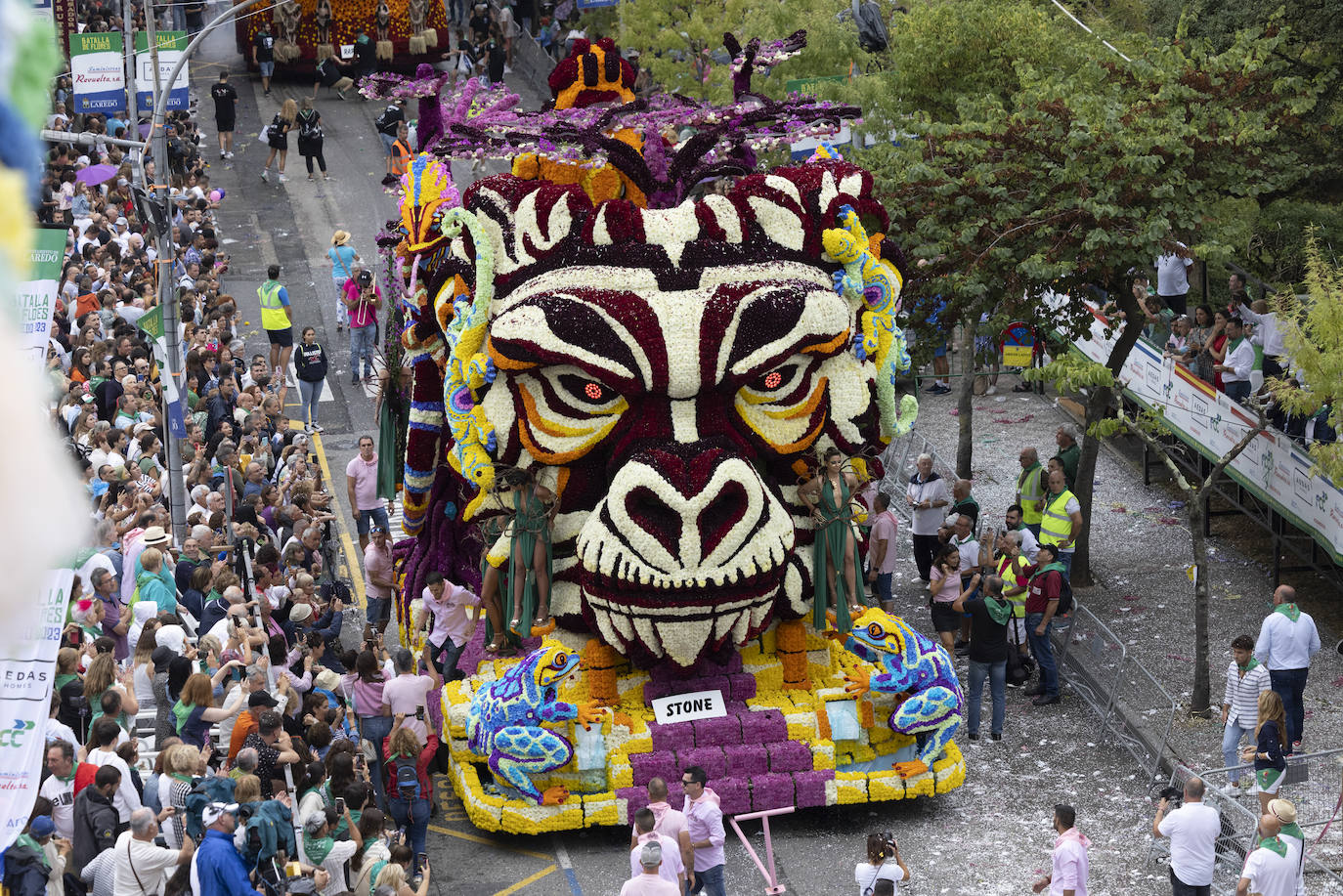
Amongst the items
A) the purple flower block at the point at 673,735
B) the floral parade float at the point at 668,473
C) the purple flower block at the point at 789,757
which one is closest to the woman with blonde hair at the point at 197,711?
the floral parade float at the point at 668,473

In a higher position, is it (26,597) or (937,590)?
Answer: (26,597)

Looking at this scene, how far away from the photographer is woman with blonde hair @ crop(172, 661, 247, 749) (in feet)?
38.7

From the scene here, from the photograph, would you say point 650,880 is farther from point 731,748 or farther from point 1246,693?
point 1246,693

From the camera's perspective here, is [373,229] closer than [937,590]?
No

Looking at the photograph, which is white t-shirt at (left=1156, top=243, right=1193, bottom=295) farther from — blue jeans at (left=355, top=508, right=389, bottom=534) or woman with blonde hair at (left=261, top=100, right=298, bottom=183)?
woman with blonde hair at (left=261, top=100, right=298, bottom=183)

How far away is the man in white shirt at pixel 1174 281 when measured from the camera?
22.0 meters

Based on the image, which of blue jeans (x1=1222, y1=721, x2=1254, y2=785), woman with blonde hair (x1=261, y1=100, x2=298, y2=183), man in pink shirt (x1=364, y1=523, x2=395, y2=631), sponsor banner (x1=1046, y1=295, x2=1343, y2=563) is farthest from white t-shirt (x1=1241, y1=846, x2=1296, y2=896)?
woman with blonde hair (x1=261, y1=100, x2=298, y2=183)

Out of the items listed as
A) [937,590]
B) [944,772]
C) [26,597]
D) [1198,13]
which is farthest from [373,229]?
[26,597]

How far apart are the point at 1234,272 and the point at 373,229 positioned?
14617 millimetres

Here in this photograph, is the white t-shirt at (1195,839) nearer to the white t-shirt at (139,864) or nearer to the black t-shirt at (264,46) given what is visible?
the white t-shirt at (139,864)

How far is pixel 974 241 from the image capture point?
1794 centimetres

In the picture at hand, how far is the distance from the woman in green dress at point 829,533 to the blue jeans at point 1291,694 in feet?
11.2

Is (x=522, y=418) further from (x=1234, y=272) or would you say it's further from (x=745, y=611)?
(x=1234, y=272)

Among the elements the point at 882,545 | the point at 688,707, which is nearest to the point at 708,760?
the point at 688,707
